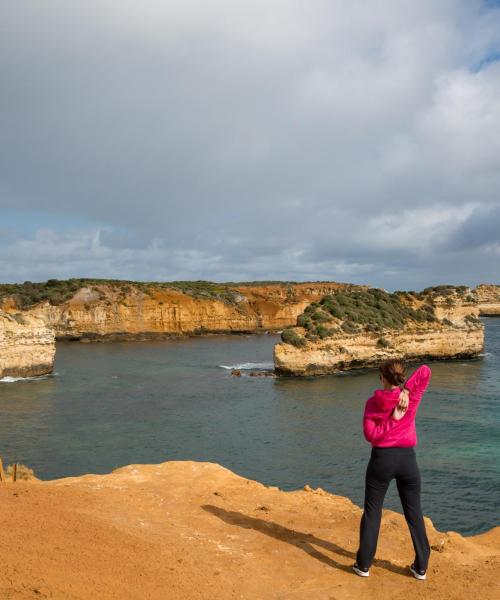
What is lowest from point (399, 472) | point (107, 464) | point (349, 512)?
point (107, 464)

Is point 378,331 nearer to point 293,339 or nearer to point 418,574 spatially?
point 293,339

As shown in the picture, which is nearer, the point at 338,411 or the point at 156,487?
the point at 156,487

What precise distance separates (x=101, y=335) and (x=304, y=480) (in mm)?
67436

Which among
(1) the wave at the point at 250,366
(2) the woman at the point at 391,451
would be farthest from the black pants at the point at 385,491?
(1) the wave at the point at 250,366

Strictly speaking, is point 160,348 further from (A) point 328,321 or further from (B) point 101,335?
(A) point 328,321

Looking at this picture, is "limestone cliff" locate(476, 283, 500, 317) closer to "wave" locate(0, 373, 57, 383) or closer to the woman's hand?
"wave" locate(0, 373, 57, 383)

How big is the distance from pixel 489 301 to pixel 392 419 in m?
159

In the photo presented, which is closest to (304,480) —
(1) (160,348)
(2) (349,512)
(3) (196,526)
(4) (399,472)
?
(2) (349,512)

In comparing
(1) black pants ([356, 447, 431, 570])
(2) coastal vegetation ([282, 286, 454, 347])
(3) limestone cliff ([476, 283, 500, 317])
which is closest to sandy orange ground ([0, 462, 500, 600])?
(1) black pants ([356, 447, 431, 570])

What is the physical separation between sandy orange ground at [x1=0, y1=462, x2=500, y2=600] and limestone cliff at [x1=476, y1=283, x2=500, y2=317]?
152386 millimetres

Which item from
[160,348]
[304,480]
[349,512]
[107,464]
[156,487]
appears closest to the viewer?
[349,512]

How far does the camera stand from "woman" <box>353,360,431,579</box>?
6809 millimetres

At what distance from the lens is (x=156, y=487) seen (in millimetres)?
10711

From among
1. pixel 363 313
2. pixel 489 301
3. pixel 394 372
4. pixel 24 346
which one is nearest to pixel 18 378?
pixel 24 346
